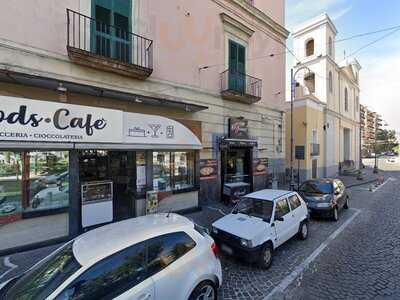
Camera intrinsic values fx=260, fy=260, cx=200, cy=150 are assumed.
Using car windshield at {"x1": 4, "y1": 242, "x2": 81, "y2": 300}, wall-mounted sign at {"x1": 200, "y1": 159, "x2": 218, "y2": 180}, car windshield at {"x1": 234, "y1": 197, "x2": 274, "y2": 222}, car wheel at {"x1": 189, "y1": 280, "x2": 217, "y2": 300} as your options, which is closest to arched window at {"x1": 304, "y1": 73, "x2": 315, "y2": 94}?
wall-mounted sign at {"x1": 200, "y1": 159, "x2": 218, "y2": 180}

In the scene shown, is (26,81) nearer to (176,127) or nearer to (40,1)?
(40,1)

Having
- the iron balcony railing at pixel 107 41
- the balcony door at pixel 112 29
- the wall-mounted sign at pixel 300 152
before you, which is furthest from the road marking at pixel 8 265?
the wall-mounted sign at pixel 300 152

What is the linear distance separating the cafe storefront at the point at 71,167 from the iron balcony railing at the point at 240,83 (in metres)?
3.54

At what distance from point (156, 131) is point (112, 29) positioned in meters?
3.44

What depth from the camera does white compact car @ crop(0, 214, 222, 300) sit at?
2918mm

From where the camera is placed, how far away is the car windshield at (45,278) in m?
2.86

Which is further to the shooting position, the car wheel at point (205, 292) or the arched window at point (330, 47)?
the arched window at point (330, 47)

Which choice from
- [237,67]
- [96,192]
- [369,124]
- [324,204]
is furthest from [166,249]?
[369,124]

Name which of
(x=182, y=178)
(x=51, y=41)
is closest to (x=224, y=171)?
(x=182, y=178)

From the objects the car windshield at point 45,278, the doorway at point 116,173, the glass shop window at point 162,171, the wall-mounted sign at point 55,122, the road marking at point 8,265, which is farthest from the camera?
the glass shop window at point 162,171

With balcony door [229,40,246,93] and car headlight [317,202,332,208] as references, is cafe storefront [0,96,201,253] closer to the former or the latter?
balcony door [229,40,246,93]

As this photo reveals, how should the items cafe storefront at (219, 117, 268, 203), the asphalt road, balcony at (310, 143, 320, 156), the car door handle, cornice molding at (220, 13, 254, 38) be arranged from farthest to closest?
balcony at (310, 143, 320, 156)
cornice molding at (220, 13, 254, 38)
cafe storefront at (219, 117, 268, 203)
the asphalt road
the car door handle

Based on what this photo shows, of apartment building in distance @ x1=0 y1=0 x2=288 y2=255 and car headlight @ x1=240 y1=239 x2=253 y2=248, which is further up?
apartment building in distance @ x1=0 y1=0 x2=288 y2=255

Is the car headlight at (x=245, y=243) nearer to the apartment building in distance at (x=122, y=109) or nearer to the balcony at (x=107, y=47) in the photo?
the apartment building in distance at (x=122, y=109)
